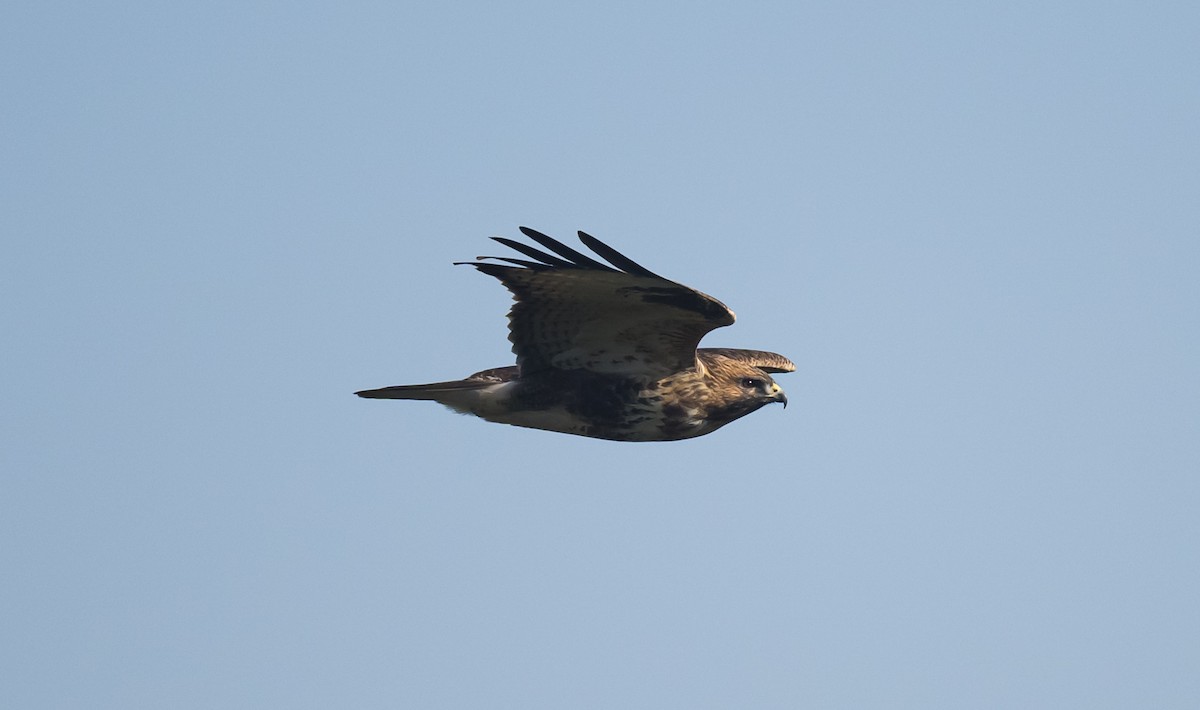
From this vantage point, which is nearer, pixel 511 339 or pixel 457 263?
pixel 457 263

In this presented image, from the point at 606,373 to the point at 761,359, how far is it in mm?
2446

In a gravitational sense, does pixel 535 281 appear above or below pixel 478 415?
above

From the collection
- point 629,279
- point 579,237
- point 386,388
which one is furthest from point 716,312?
point 386,388

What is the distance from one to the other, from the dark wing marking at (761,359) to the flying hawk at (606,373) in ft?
2.75

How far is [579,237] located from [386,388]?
229cm

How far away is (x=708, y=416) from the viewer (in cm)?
1224

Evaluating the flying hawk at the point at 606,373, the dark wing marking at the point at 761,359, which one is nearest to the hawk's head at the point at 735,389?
the flying hawk at the point at 606,373

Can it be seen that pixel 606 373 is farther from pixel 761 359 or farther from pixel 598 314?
pixel 761 359

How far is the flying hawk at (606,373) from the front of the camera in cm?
1117

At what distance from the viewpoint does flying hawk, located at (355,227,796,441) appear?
11172 millimetres

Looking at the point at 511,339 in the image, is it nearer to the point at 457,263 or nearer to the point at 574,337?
the point at 574,337

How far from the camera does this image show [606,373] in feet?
39.1

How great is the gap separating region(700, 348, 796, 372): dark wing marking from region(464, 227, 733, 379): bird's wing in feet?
4.88

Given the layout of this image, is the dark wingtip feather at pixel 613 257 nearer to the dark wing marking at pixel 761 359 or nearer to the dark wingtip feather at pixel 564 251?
the dark wingtip feather at pixel 564 251
